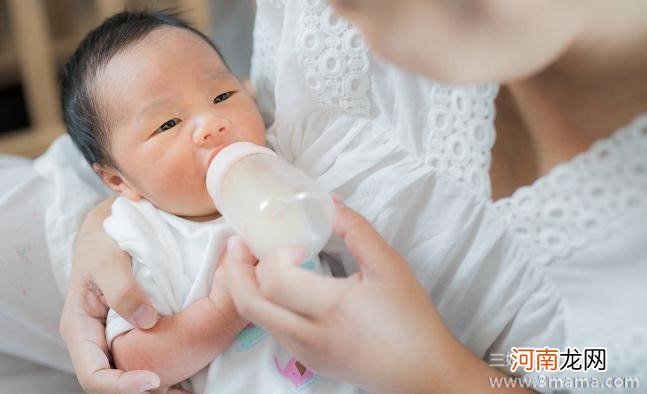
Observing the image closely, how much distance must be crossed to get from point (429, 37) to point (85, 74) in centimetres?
53

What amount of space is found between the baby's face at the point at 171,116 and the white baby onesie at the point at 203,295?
0.15ft

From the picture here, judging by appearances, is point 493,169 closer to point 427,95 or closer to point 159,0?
point 427,95

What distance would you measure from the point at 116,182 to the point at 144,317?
24 cm

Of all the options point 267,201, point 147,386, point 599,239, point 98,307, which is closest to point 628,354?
point 599,239

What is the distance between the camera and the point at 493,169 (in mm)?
724

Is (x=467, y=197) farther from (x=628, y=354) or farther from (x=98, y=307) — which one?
(x=98, y=307)

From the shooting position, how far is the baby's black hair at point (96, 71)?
2.95 feet

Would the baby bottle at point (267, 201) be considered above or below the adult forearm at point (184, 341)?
above

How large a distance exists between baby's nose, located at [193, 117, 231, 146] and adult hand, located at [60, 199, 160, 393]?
170 millimetres

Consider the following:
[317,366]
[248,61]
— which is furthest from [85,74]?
[248,61]

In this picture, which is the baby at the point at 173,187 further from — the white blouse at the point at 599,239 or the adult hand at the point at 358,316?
the white blouse at the point at 599,239

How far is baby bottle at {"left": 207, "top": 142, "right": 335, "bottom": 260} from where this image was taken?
0.69 metres

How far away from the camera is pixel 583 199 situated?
0.64m

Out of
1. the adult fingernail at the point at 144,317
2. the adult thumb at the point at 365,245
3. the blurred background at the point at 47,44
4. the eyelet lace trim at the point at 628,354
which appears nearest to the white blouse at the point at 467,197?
the eyelet lace trim at the point at 628,354
